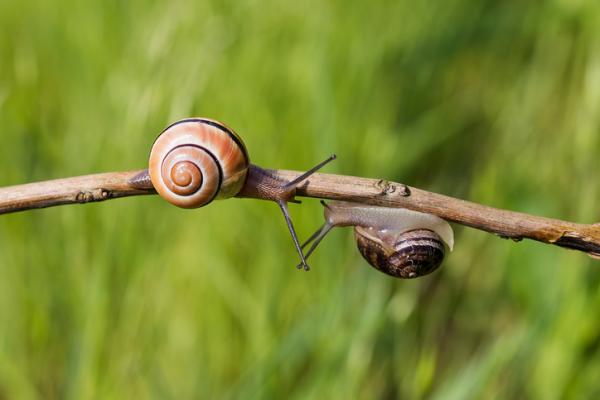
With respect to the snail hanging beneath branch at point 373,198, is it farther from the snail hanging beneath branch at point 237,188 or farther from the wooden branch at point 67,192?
the snail hanging beneath branch at point 237,188

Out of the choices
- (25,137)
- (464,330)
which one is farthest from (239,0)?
(464,330)

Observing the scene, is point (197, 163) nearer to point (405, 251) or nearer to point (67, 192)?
point (67, 192)

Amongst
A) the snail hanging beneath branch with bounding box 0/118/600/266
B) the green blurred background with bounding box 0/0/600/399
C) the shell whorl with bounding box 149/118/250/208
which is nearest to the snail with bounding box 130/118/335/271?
the shell whorl with bounding box 149/118/250/208

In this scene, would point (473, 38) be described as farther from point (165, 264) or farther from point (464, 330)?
point (165, 264)

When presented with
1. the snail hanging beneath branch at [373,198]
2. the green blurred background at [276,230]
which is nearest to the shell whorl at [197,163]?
the snail hanging beneath branch at [373,198]

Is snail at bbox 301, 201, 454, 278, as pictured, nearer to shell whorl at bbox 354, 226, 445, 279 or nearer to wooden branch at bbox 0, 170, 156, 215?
shell whorl at bbox 354, 226, 445, 279
